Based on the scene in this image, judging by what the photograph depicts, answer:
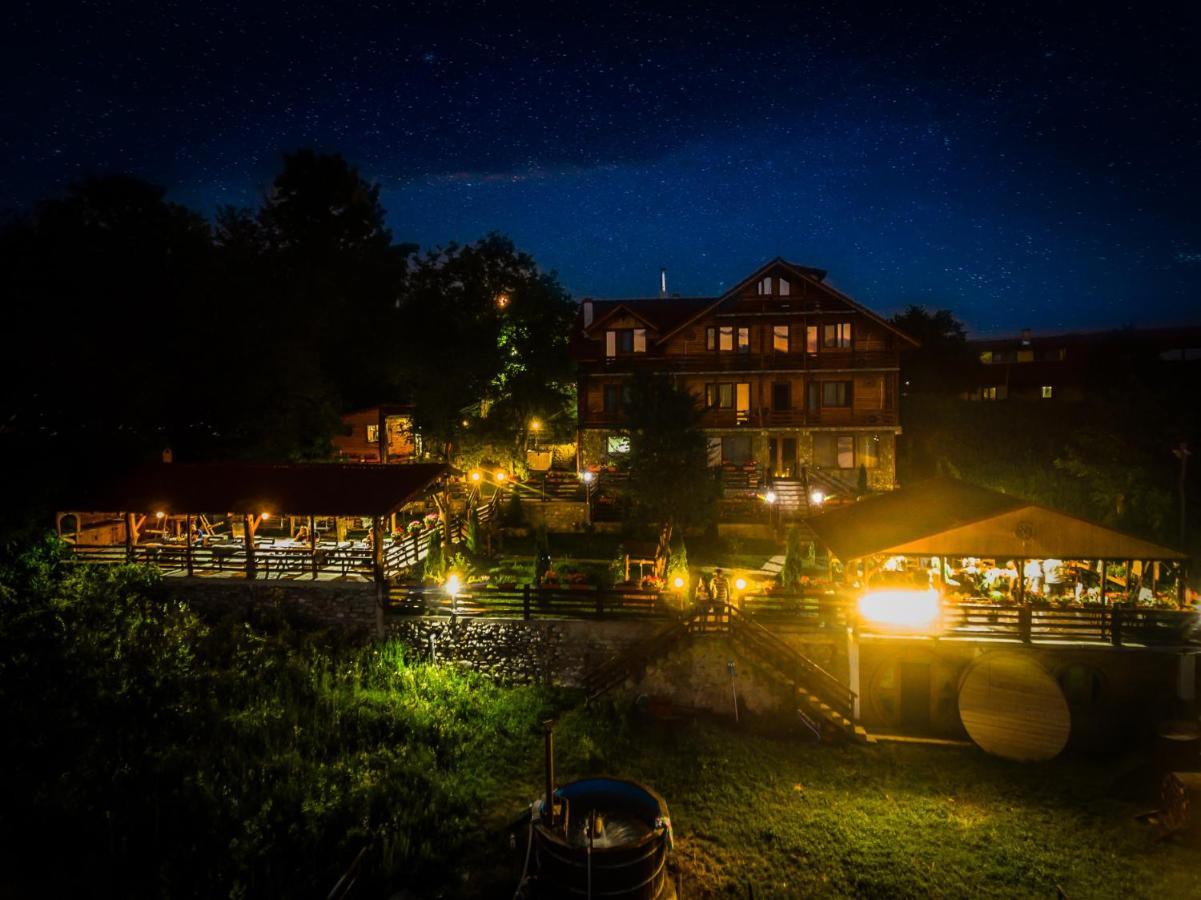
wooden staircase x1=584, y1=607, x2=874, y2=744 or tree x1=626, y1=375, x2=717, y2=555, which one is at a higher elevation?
tree x1=626, y1=375, x2=717, y2=555

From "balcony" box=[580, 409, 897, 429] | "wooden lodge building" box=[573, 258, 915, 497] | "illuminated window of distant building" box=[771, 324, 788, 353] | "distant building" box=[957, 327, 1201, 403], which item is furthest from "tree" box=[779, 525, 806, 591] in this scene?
"distant building" box=[957, 327, 1201, 403]

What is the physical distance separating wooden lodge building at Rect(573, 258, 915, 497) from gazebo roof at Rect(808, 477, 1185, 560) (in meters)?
16.0

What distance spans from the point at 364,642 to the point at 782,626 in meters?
11.0

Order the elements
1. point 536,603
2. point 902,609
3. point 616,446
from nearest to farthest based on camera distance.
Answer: point 902,609 < point 536,603 < point 616,446

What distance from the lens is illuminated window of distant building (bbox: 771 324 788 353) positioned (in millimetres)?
34000

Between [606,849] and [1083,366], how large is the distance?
167ft

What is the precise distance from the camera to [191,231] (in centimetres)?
2695

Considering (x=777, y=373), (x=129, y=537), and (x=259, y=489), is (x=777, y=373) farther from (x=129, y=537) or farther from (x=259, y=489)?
(x=129, y=537)

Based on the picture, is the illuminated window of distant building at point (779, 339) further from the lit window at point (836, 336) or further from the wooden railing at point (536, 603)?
the wooden railing at point (536, 603)

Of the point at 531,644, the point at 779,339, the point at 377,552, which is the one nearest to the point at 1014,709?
the point at 531,644

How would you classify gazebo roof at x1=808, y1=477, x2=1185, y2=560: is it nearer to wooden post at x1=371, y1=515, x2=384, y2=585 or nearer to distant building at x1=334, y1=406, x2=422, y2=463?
wooden post at x1=371, y1=515, x2=384, y2=585

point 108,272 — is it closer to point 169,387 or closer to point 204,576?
point 169,387

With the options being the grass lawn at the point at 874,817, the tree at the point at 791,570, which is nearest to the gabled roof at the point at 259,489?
the grass lawn at the point at 874,817

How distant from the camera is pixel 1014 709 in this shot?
14.1 meters
